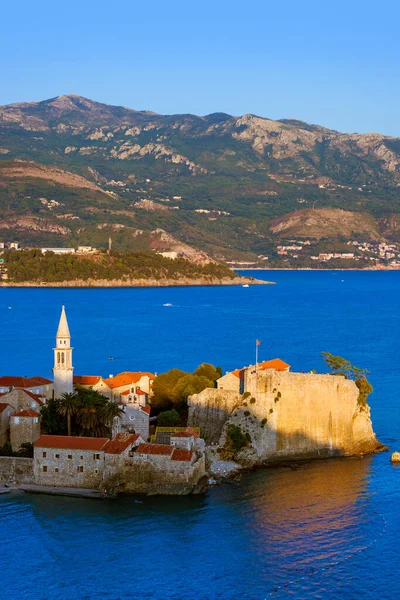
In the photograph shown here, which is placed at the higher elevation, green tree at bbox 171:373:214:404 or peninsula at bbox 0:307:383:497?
green tree at bbox 171:373:214:404

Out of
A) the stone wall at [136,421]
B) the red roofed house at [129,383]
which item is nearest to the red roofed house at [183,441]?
the stone wall at [136,421]

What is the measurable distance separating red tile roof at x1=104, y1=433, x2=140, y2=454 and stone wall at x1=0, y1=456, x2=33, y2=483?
3.28 meters

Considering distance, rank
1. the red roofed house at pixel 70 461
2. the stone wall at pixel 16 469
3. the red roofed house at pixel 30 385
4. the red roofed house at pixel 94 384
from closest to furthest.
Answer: the red roofed house at pixel 70 461, the stone wall at pixel 16 469, the red roofed house at pixel 30 385, the red roofed house at pixel 94 384

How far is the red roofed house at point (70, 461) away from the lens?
36.2 meters

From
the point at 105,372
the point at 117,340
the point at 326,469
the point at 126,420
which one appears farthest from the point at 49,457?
the point at 117,340

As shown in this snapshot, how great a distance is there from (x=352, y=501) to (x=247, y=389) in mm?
7309

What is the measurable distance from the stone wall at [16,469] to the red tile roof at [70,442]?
1.08 metres

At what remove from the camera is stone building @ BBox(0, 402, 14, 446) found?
3897 centimetres

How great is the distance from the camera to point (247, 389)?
134 feet

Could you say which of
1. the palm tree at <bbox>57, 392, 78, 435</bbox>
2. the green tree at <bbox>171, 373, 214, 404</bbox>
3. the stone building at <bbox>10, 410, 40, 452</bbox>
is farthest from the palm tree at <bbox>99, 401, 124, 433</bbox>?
the green tree at <bbox>171, 373, 214, 404</bbox>

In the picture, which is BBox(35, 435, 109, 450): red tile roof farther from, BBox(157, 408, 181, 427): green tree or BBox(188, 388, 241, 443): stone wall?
BBox(188, 388, 241, 443): stone wall

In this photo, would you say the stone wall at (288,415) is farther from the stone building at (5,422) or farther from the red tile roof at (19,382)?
the stone building at (5,422)

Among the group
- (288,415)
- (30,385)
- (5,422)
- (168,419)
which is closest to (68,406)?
(5,422)

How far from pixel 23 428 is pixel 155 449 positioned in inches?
237
